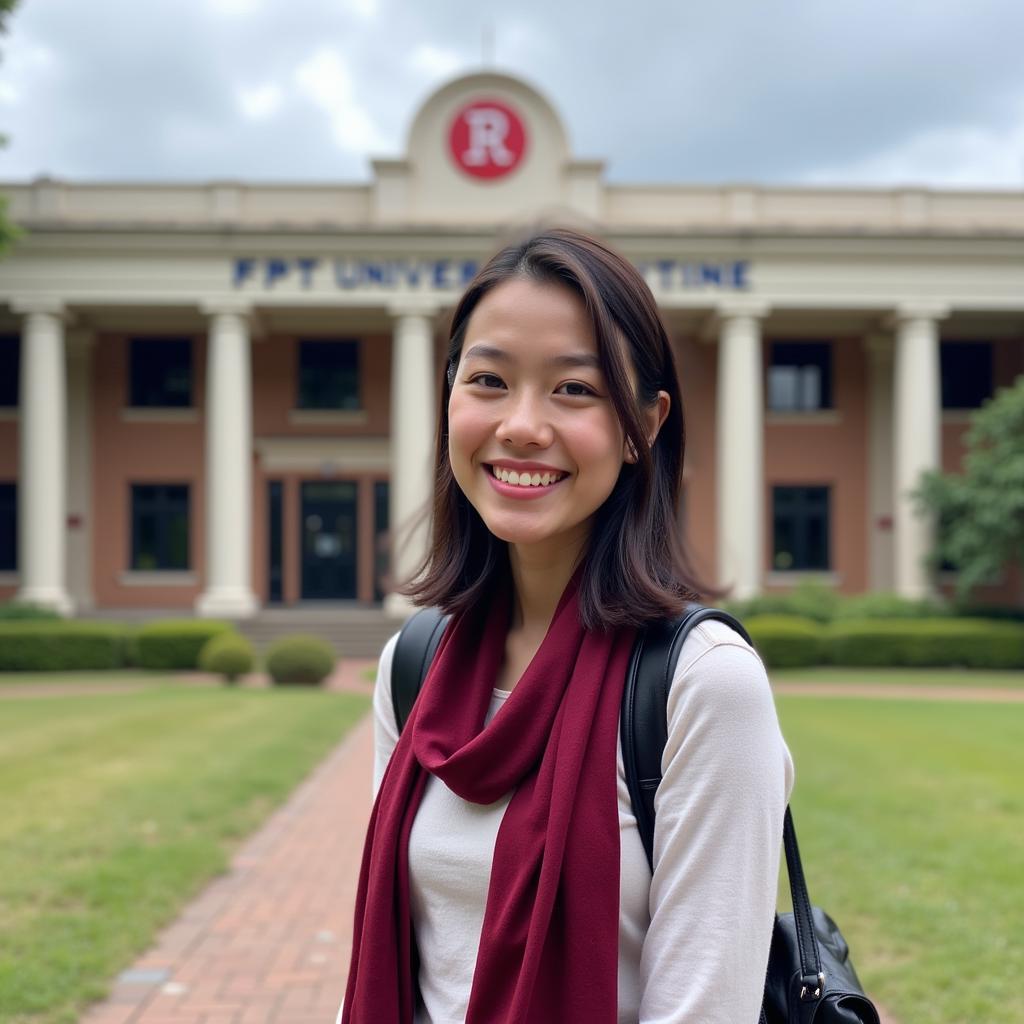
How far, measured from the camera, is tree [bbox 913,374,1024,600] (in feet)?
71.1

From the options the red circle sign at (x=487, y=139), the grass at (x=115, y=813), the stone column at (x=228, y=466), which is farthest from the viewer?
the red circle sign at (x=487, y=139)

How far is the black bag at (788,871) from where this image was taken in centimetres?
153

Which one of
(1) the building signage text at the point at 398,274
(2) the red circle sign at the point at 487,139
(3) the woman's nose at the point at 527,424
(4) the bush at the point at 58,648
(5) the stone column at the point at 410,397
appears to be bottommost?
(4) the bush at the point at 58,648

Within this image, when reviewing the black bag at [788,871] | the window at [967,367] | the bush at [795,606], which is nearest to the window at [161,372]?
the bush at [795,606]

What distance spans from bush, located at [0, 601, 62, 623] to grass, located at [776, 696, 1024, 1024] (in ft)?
53.6

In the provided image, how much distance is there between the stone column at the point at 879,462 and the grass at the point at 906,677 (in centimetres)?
720

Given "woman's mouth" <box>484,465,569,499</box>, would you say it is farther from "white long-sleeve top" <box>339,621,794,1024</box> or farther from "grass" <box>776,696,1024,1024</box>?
"grass" <box>776,696,1024,1024</box>

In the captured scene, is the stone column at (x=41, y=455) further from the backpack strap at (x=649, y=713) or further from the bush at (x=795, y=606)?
the backpack strap at (x=649, y=713)

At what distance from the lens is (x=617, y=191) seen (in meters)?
25.3

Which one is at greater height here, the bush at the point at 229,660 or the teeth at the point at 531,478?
the teeth at the point at 531,478

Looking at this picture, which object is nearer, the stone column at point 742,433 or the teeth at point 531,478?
the teeth at point 531,478

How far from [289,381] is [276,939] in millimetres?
23688

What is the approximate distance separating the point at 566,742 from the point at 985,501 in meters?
22.8

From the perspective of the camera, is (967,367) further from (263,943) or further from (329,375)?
(263,943)
